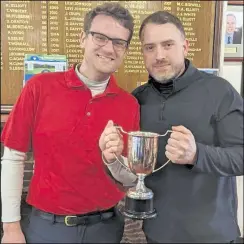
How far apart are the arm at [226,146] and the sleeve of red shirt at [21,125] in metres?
0.48

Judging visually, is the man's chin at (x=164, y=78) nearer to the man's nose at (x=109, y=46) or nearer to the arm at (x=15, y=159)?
the man's nose at (x=109, y=46)

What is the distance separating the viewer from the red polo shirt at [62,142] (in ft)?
3.35

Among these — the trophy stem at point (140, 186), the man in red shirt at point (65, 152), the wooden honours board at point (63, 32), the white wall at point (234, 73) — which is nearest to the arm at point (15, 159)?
the man in red shirt at point (65, 152)

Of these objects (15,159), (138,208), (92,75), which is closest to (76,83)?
(92,75)

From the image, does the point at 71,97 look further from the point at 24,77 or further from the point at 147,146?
the point at 24,77

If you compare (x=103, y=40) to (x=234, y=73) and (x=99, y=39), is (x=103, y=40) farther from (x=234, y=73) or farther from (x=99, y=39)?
(x=234, y=73)

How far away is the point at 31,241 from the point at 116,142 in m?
0.40

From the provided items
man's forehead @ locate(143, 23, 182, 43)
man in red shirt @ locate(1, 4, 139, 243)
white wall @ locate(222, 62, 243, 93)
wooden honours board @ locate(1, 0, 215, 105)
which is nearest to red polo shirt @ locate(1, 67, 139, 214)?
man in red shirt @ locate(1, 4, 139, 243)

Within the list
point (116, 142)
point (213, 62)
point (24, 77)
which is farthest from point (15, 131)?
point (213, 62)

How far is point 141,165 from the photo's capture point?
947 millimetres

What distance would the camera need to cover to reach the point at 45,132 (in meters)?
1.02

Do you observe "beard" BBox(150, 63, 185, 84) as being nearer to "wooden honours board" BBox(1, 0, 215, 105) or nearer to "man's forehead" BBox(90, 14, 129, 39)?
"man's forehead" BBox(90, 14, 129, 39)

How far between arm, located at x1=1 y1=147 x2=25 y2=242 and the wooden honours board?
69 centimetres

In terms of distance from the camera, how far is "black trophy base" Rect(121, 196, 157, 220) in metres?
0.97
